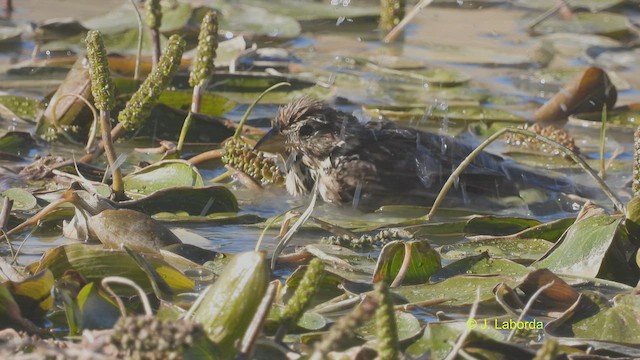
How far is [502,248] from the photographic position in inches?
144

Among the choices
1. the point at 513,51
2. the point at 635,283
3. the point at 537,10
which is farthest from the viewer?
the point at 537,10

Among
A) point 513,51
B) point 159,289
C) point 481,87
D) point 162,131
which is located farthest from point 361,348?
point 513,51

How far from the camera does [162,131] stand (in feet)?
16.9

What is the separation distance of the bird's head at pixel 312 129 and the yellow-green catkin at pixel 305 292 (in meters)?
2.67

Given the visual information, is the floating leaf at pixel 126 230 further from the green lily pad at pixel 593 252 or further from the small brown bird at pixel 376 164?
the small brown bird at pixel 376 164

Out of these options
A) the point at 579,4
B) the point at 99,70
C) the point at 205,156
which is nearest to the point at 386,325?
the point at 99,70

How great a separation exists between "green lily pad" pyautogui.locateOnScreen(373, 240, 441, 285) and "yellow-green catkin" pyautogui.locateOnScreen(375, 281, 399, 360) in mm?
1018

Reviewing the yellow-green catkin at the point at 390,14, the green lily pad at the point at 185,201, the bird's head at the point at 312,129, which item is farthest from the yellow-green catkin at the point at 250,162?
the yellow-green catkin at the point at 390,14

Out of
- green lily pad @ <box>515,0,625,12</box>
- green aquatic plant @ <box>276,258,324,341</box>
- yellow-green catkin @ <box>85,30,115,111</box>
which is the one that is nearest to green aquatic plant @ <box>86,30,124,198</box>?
yellow-green catkin @ <box>85,30,115,111</box>

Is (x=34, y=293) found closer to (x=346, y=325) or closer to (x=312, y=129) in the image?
(x=346, y=325)

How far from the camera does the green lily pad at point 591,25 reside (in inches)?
323

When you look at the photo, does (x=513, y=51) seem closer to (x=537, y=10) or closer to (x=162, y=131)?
(x=537, y=10)

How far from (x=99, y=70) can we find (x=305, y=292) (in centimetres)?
152

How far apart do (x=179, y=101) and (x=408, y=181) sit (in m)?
1.22
